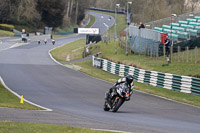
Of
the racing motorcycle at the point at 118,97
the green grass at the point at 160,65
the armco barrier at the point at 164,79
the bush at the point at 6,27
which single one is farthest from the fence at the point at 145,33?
the bush at the point at 6,27

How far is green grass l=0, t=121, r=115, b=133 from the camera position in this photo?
945 cm

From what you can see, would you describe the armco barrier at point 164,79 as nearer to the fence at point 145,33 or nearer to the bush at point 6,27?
the fence at point 145,33

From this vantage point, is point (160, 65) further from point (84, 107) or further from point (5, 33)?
point (5, 33)

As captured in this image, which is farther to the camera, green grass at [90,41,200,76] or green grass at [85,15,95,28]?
green grass at [85,15,95,28]

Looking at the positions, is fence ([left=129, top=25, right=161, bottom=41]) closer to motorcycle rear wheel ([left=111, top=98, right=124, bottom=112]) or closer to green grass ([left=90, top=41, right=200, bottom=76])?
green grass ([left=90, top=41, right=200, bottom=76])

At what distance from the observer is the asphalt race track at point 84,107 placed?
11.8m

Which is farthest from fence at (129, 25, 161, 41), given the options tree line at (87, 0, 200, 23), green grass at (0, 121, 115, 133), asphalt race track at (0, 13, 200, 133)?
green grass at (0, 121, 115, 133)

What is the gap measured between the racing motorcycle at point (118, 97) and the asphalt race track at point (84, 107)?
368mm


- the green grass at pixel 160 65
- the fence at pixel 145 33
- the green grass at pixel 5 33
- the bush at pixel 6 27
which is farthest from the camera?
the bush at pixel 6 27

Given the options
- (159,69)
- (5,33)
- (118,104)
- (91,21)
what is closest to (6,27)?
(5,33)

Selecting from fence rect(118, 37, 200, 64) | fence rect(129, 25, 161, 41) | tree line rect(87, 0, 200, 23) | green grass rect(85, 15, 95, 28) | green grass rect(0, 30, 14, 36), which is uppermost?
tree line rect(87, 0, 200, 23)

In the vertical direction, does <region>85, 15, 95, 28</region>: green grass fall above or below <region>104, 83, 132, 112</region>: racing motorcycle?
below

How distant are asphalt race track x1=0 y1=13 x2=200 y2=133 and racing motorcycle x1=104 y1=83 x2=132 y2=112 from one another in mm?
368

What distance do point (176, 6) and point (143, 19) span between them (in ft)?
19.0
